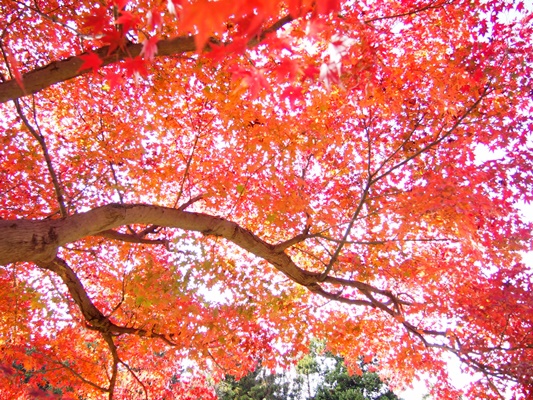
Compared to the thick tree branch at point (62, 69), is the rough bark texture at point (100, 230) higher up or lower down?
lower down

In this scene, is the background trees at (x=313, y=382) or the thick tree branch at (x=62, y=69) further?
the background trees at (x=313, y=382)

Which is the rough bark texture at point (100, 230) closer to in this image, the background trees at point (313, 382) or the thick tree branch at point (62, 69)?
the thick tree branch at point (62, 69)

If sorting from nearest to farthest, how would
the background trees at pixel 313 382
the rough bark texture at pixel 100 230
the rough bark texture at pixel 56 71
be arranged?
the rough bark texture at pixel 100 230, the rough bark texture at pixel 56 71, the background trees at pixel 313 382

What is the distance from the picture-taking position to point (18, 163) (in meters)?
6.20

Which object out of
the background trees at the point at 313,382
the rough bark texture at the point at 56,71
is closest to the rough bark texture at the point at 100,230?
the rough bark texture at the point at 56,71

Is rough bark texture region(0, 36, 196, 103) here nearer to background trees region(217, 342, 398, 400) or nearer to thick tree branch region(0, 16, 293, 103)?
thick tree branch region(0, 16, 293, 103)

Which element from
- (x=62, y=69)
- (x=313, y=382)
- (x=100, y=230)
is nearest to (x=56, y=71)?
(x=62, y=69)

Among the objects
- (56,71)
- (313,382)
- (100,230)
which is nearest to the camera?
(56,71)

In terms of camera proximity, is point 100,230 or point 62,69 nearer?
point 62,69

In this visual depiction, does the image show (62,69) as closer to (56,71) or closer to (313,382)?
(56,71)

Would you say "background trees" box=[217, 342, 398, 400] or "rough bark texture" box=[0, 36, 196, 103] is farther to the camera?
"background trees" box=[217, 342, 398, 400]

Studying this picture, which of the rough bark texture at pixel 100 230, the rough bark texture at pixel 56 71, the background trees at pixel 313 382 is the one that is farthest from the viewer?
the background trees at pixel 313 382

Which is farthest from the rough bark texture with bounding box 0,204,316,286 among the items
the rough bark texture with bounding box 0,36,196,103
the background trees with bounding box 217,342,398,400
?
the background trees with bounding box 217,342,398,400

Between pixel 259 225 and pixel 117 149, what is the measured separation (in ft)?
12.0
